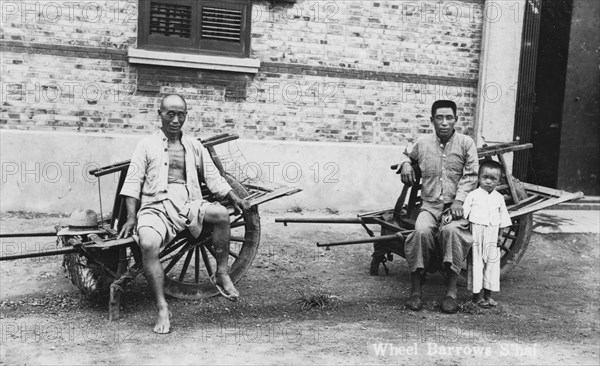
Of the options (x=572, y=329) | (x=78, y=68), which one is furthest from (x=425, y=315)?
(x=78, y=68)

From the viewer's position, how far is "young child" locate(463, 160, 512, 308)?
5582 mm

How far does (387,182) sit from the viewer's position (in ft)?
28.5

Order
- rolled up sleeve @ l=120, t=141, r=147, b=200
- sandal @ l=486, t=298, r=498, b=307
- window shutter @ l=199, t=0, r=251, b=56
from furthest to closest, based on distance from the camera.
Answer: window shutter @ l=199, t=0, r=251, b=56
sandal @ l=486, t=298, r=498, b=307
rolled up sleeve @ l=120, t=141, r=147, b=200

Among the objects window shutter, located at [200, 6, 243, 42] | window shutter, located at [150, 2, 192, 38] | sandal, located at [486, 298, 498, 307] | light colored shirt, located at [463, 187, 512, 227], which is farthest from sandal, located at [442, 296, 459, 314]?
window shutter, located at [150, 2, 192, 38]

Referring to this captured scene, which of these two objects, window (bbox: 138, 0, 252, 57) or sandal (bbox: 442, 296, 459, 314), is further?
window (bbox: 138, 0, 252, 57)

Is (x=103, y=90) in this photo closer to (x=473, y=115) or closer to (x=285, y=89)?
(x=285, y=89)

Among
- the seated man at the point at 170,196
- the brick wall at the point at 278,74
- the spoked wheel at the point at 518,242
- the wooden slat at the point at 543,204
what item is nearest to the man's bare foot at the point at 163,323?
the seated man at the point at 170,196

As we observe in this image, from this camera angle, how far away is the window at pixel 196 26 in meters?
7.94

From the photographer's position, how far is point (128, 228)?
4.98 m

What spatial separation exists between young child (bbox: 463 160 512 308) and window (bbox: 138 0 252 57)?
3.81 metres

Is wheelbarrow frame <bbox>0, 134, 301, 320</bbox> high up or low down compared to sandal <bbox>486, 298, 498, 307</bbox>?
up

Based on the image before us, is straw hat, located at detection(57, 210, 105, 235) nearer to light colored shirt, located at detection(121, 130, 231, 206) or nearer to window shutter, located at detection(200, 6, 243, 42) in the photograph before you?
light colored shirt, located at detection(121, 130, 231, 206)

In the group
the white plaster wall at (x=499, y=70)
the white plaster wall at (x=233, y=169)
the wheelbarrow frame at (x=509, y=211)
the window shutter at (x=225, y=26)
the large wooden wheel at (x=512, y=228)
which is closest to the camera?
the wheelbarrow frame at (x=509, y=211)

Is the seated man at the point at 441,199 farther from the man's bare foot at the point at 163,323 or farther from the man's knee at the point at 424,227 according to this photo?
the man's bare foot at the point at 163,323
